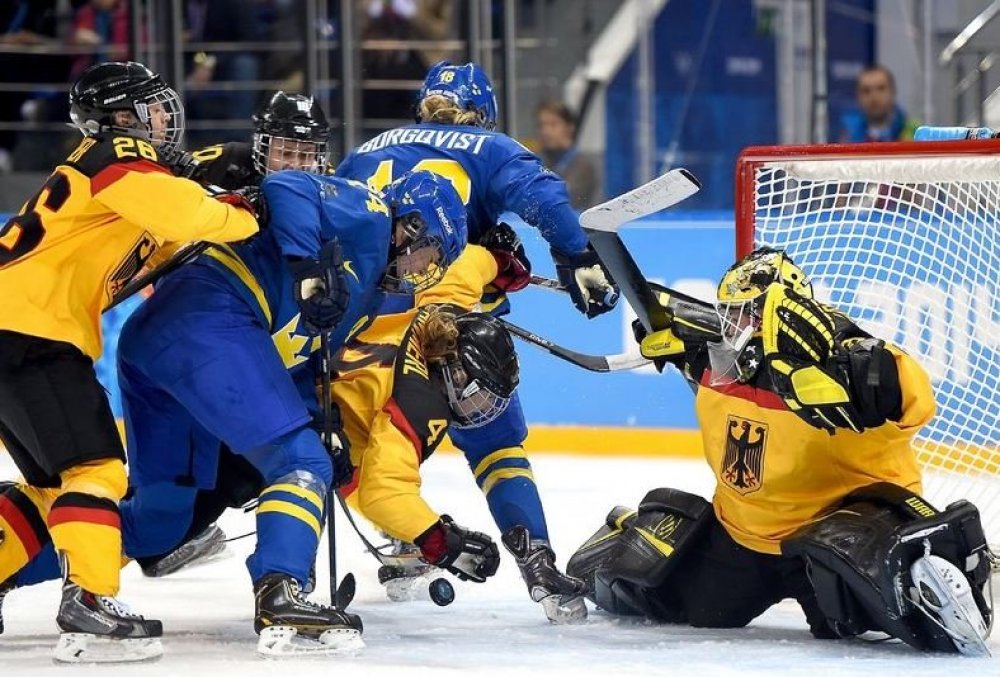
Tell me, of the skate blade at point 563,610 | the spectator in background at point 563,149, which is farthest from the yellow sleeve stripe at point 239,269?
the spectator in background at point 563,149

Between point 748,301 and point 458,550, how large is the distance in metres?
0.76

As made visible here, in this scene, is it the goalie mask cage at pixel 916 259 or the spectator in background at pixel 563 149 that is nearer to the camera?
the goalie mask cage at pixel 916 259

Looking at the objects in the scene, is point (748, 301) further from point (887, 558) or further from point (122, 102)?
point (122, 102)

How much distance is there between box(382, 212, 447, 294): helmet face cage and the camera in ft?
11.6

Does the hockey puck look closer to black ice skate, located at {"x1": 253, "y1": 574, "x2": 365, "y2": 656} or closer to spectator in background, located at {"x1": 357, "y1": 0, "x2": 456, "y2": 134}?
black ice skate, located at {"x1": 253, "y1": 574, "x2": 365, "y2": 656}

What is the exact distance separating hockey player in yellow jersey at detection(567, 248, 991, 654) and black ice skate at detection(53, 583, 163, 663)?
992mm

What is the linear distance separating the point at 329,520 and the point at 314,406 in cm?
25

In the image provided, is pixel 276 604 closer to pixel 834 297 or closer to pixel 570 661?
pixel 570 661

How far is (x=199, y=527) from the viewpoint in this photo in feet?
12.6

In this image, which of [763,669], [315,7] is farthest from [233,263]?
[315,7]

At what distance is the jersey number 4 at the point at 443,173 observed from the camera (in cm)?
423

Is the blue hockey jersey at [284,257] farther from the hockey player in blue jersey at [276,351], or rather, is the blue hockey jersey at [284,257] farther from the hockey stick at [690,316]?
the hockey stick at [690,316]

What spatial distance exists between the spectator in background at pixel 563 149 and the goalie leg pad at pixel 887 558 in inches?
147

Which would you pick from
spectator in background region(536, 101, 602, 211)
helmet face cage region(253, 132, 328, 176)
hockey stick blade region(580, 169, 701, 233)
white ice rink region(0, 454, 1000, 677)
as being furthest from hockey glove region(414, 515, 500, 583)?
spectator in background region(536, 101, 602, 211)
